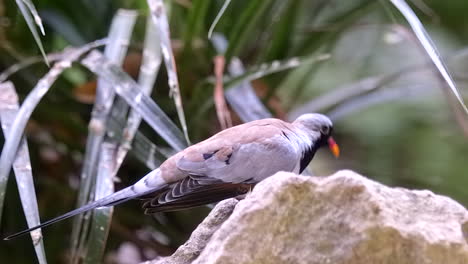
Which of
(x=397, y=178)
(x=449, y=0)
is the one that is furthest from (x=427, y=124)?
(x=449, y=0)

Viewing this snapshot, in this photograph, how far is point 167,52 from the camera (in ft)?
6.65

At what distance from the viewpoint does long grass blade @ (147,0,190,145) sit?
1954 millimetres

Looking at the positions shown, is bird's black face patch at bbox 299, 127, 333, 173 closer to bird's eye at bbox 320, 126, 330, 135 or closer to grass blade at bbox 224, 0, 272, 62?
bird's eye at bbox 320, 126, 330, 135

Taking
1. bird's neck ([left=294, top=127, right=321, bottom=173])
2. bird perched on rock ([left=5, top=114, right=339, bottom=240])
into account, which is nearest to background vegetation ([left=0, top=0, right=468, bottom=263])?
bird's neck ([left=294, top=127, right=321, bottom=173])

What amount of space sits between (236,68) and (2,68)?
0.90 m

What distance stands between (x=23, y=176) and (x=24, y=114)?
252mm

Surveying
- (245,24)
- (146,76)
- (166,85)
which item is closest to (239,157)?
(146,76)

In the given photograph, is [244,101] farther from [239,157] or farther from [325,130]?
[239,157]

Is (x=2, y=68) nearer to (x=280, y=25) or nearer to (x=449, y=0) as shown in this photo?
(x=280, y=25)

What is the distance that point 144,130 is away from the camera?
273 centimetres

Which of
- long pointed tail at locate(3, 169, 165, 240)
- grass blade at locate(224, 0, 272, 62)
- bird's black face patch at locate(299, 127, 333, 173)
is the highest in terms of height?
grass blade at locate(224, 0, 272, 62)

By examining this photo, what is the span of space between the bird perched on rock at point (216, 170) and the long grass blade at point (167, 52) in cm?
28

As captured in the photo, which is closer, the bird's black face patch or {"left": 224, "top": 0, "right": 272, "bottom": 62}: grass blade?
the bird's black face patch

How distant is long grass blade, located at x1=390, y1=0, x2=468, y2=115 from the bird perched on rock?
1.26ft
